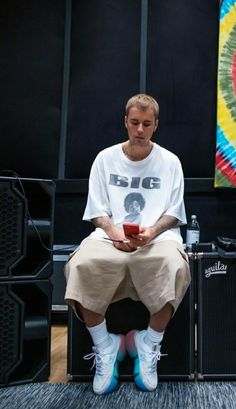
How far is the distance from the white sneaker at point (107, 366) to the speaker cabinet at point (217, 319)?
1.15 feet

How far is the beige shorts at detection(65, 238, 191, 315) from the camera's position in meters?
1.49

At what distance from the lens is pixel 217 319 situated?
166 cm

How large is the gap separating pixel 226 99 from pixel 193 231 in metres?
0.91

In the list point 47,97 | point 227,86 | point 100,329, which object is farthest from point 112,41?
point 100,329

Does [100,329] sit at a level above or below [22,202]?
below

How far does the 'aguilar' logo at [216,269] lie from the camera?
5.52 feet

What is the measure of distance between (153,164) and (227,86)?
3.87ft

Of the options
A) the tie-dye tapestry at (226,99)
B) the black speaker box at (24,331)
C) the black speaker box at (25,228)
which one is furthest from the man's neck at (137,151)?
the tie-dye tapestry at (226,99)

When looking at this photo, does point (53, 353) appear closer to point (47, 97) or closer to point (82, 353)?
point (82, 353)

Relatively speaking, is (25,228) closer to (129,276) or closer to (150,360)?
(129,276)

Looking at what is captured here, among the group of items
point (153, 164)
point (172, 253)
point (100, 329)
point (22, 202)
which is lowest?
point (100, 329)

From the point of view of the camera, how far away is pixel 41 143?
283 cm

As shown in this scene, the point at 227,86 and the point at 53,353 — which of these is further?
the point at 227,86

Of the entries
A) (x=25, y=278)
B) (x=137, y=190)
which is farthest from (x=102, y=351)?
(x=137, y=190)
